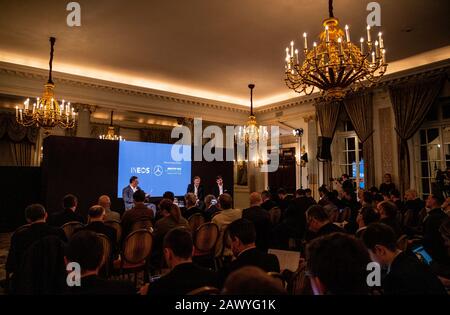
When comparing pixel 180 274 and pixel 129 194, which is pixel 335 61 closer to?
pixel 180 274

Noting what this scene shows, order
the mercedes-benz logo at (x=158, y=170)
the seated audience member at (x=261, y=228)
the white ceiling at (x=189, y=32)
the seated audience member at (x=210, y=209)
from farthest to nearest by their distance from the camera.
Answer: the mercedes-benz logo at (x=158, y=170), the seated audience member at (x=210, y=209), the white ceiling at (x=189, y=32), the seated audience member at (x=261, y=228)

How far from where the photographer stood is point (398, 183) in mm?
7551

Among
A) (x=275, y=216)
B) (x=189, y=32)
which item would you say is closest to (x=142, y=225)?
(x=275, y=216)

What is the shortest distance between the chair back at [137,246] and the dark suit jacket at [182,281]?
5.82 ft

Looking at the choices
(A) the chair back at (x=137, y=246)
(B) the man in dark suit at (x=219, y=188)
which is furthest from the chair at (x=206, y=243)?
(B) the man in dark suit at (x=219, y=188)

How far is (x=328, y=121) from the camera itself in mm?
9109

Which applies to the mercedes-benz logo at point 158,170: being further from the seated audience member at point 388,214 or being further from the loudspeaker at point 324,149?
the seated audience member at point 388,214

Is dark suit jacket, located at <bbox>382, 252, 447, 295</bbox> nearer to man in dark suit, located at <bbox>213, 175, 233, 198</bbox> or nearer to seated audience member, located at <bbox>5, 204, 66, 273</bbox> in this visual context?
seated audience member, located at <bbox>5, 204, 66, 273</bbox>

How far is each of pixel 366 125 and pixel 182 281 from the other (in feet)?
25.9

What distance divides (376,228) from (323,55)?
2.37 metres

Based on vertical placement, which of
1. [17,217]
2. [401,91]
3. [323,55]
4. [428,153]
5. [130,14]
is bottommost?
[17,217]

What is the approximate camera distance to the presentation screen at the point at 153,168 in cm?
786
